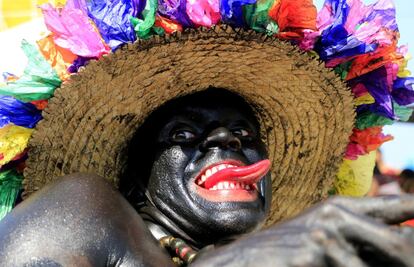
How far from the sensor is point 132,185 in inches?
96.7

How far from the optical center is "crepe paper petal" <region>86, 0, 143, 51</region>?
2.12 m

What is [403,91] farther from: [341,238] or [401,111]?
[341,238]

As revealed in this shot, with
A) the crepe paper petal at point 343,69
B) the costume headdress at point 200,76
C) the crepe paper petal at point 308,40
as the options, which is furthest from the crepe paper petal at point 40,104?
the crepe paper petal at point 343,69

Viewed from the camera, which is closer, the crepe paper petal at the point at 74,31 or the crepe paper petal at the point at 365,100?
the crepe paper petal at the point at 74,31

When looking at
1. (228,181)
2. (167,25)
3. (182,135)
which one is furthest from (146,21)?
(228,181)

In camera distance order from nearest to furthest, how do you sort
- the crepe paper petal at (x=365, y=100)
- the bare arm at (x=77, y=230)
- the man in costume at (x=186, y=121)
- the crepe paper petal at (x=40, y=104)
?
the bare arm at (x=77, y=230) < the man in costume at (x=186, y=121) < the crepe paper petal at (x=40, y=104) < the crepe paper petal at (x=365, y=100)

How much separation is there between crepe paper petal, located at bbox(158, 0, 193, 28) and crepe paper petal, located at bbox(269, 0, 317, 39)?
0.78 ft

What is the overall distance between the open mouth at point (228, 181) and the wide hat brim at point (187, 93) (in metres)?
0.25

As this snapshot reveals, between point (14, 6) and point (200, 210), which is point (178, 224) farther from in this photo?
point (14, 6)

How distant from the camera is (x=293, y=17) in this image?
88.6 inches

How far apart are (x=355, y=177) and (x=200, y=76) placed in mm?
789

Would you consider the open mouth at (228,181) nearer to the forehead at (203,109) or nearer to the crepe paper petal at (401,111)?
the forehead at (203,109)

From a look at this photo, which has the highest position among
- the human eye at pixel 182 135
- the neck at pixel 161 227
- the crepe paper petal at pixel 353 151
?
the human eye at pixel 182 135

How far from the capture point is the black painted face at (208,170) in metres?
2.27
